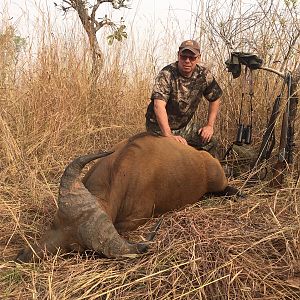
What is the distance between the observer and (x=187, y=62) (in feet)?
14.3

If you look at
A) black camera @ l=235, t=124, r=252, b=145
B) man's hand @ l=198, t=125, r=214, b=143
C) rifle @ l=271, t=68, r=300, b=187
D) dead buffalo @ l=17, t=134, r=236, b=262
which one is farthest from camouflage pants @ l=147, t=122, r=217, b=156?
rifle @ l=271, t=68, r=300, b=187

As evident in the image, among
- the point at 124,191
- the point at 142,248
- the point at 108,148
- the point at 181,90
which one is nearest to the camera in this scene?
the point at 142,248

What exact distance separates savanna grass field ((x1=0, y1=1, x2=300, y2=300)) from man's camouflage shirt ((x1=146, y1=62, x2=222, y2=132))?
14.4 inches

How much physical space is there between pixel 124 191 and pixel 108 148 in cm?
186

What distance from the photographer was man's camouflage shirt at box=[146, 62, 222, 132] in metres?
4.46

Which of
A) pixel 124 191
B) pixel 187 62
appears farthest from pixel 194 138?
pixel 124 191

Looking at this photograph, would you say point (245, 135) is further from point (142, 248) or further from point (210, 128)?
point (142, 248)

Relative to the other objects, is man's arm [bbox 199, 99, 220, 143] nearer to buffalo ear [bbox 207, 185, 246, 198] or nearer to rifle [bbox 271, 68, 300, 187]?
buffalo ear [bbox 207, 185, 246, 198]

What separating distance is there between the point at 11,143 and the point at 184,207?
5.77ft

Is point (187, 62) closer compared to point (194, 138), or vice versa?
point (187, 62)

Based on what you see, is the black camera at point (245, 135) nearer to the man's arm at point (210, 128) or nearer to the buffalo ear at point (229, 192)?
the man's arm at point (210, 128)

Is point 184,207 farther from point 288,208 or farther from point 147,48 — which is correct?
point 147,48

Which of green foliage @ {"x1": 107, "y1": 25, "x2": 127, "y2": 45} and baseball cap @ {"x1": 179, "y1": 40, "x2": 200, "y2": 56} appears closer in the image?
baseball cap @ {"x1": 179, "y1": 40, "x2": 200, "y2": 56}

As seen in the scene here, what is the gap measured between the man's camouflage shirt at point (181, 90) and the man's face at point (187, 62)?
0.27ft
